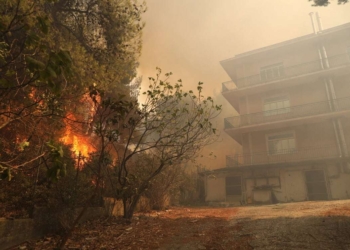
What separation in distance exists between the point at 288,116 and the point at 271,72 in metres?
4.65

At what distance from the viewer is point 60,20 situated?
846 cm

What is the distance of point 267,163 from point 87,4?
16326 mm

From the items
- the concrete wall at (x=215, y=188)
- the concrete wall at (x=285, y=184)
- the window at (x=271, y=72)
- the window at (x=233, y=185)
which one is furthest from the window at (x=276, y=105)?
the concrete wall at (x=215, y=188)

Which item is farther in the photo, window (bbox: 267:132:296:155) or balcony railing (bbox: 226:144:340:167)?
window (bbox: 267:132:296:155)

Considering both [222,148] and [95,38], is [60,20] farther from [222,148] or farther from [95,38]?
[222,148]

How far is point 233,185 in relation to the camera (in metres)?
20.6

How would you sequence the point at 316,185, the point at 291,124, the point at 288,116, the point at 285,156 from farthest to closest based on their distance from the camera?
the point at 288,116, the point at 291,124, the point at 285,156, the point at 316,185

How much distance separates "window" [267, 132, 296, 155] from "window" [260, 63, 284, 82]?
515 centimetres

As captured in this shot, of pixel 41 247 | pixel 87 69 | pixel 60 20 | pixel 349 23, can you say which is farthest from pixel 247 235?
pixel 349 23

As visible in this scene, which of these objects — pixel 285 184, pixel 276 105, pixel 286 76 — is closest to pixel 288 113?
pixel 276 105

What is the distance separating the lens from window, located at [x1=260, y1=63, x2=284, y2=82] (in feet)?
70.7

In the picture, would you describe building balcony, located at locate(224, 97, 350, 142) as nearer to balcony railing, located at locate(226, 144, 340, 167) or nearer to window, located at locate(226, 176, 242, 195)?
balcony railing, located at locate(226, 144, 340, 167)

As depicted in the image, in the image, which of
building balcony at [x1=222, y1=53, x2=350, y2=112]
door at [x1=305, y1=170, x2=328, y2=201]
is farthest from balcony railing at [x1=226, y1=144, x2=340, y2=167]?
building balcony at [x1=222, y1=53, x2=350, y2=112]

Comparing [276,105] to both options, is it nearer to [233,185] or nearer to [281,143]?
[281,143]
